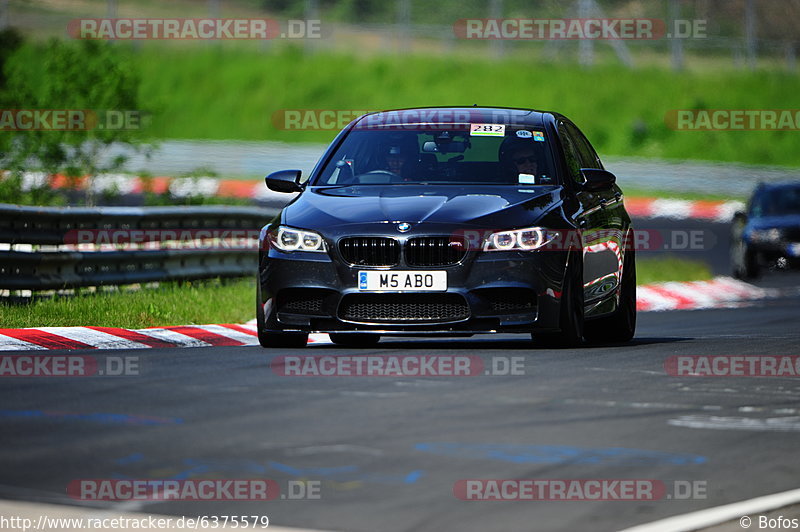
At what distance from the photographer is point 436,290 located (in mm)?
10336

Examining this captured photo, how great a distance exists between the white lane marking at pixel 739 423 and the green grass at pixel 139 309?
235 inches

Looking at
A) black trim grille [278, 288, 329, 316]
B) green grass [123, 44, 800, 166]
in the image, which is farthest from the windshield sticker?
green grass [123, 44, 800, 166]

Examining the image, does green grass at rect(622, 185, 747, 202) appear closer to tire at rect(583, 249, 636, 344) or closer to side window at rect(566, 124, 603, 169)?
side window at rect(566, 124, 603, 169)

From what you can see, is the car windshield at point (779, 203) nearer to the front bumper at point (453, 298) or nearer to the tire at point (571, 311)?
the tire at point (571, 311)

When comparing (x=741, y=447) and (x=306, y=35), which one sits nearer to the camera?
(x=741, y=447)

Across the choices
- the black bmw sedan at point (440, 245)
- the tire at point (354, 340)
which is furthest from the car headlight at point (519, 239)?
the tire at point (354, 340)

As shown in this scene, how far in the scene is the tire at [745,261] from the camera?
23406 millimetres

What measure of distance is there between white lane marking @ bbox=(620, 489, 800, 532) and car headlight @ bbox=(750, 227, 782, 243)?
57.7ft

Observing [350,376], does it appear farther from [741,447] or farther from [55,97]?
[55,97]

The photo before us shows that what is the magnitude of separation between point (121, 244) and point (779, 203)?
12210mm

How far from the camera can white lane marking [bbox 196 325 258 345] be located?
12289mm

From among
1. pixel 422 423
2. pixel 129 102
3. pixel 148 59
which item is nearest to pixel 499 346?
pixel 422 423

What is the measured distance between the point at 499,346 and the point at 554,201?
1.11 metres

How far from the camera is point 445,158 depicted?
11609mm
